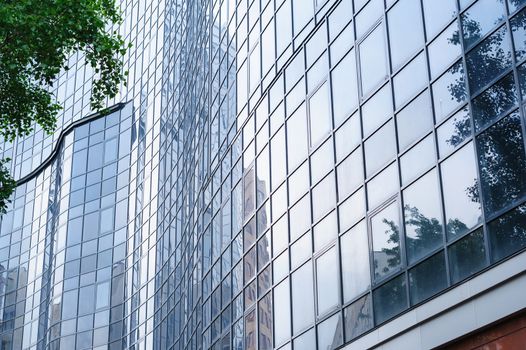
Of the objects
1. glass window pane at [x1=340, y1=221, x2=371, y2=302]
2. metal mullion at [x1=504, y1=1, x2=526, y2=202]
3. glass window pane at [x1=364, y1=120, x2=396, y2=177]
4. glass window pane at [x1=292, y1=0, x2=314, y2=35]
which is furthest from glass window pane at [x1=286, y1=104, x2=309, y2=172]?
metal mullion at [x1=504, y1=1, x2=526, y2=202]

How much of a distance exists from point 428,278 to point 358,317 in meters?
2.73

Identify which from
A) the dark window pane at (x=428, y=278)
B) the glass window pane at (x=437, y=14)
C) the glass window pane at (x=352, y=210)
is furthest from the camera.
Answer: the glass window pane at (x=352, y=210)

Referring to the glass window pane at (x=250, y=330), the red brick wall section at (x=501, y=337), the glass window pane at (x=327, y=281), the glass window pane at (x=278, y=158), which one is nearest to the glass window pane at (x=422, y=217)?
the red brick wall section at (x=501, y=337)

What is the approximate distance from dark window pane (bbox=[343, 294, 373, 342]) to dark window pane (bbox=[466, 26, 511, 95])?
5.04 meters

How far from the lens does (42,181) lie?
191 ft

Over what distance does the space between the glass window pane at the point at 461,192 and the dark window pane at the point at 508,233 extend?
1.68 ft

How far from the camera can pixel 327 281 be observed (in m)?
20.9

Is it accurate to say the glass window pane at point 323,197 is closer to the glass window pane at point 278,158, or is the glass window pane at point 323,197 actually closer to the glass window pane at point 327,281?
the glass window pane at point 327,281

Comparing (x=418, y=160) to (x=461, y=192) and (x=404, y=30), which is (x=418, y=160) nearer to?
(x=461, y=192)

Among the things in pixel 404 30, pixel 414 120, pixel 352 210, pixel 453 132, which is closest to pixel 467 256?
pixel 453 132

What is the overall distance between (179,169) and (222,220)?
11.0 m

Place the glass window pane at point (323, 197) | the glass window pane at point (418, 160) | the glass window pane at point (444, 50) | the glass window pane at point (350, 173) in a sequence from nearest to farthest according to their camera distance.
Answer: the glass window pane at point (444, 50)
the glass window pane at point (418, 160)
the glass window pane at point (350, 173)
the glass window pane at point (323, 197)

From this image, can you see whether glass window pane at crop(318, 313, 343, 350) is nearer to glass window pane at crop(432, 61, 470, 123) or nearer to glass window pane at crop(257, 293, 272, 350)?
glass window pane at crop(257, 293, 272, 350)

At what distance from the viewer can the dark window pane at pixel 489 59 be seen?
1591cm
